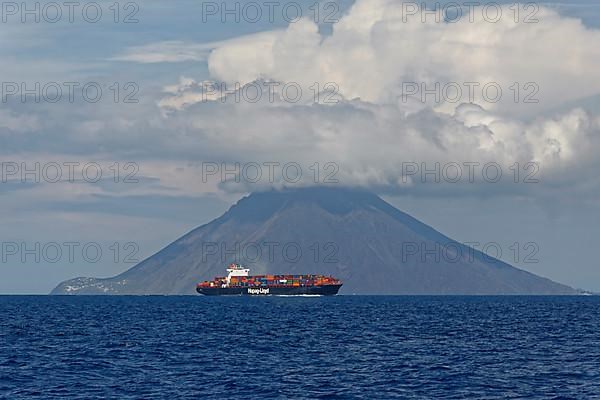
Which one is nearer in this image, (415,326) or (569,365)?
(569,365)

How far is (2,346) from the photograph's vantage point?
113438mm

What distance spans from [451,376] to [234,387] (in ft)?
64.6

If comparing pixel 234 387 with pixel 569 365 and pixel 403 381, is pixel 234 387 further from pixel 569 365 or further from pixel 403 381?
pixel 569 365

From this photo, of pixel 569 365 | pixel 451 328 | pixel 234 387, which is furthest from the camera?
pixel 451 328

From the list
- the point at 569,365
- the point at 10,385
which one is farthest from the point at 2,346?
the point at 569,365

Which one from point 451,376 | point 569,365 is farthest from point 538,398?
point 569,365

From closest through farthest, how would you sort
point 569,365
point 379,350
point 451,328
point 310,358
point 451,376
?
point 451,376, point 569,365, point 310,358, point 379,350, point 451,328

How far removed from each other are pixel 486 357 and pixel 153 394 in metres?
41.2

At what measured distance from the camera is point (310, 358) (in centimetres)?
9756

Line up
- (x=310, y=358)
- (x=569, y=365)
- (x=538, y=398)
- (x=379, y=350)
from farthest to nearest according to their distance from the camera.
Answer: (x=379, y=350) → (x=310, y=358) → (x=569, y=365) → (x=538, y=398)

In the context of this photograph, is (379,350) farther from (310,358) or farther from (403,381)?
(403,381)

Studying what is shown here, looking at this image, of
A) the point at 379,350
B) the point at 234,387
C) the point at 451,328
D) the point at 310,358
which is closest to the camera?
the point at 234,387

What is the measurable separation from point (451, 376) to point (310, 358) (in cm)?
2020

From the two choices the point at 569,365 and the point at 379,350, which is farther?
the point at 379,350
